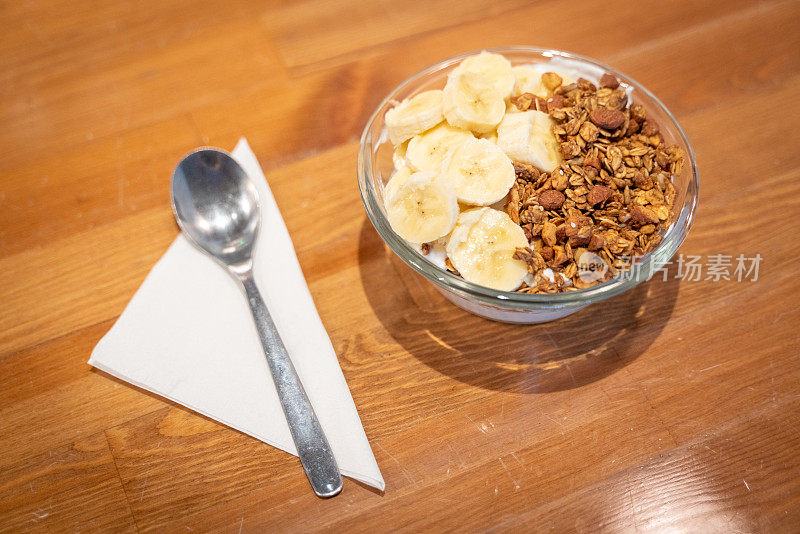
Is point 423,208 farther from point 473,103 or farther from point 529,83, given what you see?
point 529,83

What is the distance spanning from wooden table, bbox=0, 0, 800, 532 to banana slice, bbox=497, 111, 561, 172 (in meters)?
0.25

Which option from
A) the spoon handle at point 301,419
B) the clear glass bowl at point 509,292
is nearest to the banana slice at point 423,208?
the clear glass bowl at point 509,292

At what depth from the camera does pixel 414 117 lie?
88 centimetres

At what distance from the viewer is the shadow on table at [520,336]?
2.90 feet

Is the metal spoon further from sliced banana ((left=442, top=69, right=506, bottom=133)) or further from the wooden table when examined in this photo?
sliced banana ((left=442, top=69, right=506, bottom=133))

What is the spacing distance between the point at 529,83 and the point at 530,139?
150 millimetres

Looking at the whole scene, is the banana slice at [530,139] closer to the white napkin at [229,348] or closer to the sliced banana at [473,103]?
the sliced banana at [473,103]

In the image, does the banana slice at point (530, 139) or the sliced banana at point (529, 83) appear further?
the sliced banana at point (529, 83)

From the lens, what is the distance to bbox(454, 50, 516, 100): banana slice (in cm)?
93

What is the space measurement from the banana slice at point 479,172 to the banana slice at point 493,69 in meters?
0.13

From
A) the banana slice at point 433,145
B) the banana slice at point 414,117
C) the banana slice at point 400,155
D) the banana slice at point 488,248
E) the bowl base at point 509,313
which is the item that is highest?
the banana slice at point 414,117

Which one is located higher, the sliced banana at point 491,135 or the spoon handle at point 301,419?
the sliced banana at point 491,135

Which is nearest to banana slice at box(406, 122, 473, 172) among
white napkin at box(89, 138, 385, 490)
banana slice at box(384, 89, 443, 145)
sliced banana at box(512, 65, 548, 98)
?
banana slice at box(384, 89, 443, 145)

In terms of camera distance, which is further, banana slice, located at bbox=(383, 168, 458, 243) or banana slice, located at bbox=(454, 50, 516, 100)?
banana slice, located at bbox=(454, 50, 516, 100)
